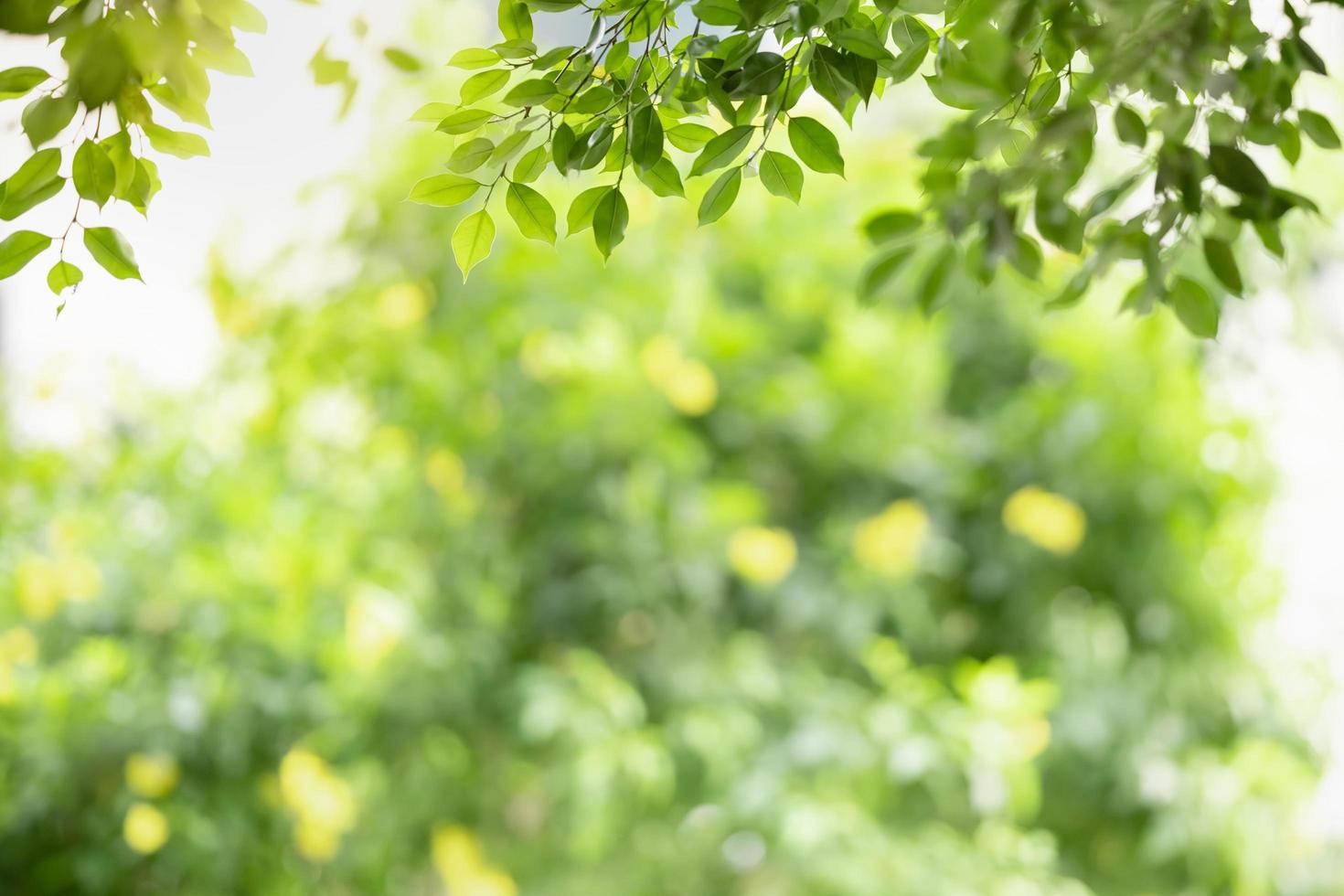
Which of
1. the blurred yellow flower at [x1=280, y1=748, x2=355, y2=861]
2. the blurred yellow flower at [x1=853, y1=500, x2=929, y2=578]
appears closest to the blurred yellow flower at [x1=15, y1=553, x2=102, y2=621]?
the blurred yellow flower at [x1=280, y1=748, x2=355, y2=861]

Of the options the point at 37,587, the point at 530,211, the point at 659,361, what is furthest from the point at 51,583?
the point at 530,211

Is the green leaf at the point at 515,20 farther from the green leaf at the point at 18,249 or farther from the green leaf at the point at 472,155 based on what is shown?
the green leaf at the point at 18,249

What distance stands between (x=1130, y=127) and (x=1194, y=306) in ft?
0.44

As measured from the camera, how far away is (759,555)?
134 cm

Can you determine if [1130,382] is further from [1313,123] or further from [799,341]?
[1313,123]

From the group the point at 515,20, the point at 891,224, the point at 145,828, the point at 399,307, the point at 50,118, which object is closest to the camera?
the point at 50,118

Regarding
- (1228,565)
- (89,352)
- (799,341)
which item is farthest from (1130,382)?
(89,352)

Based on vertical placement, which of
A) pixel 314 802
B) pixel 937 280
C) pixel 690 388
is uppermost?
pixel 937 280

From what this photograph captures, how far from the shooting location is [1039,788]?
141 centimetres

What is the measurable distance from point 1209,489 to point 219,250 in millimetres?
1299

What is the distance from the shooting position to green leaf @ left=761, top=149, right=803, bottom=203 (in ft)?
1.65

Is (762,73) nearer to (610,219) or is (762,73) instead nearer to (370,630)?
(610,219)

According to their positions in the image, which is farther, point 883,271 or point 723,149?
point 883,271

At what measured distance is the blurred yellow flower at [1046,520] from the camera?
1339 millimetres
